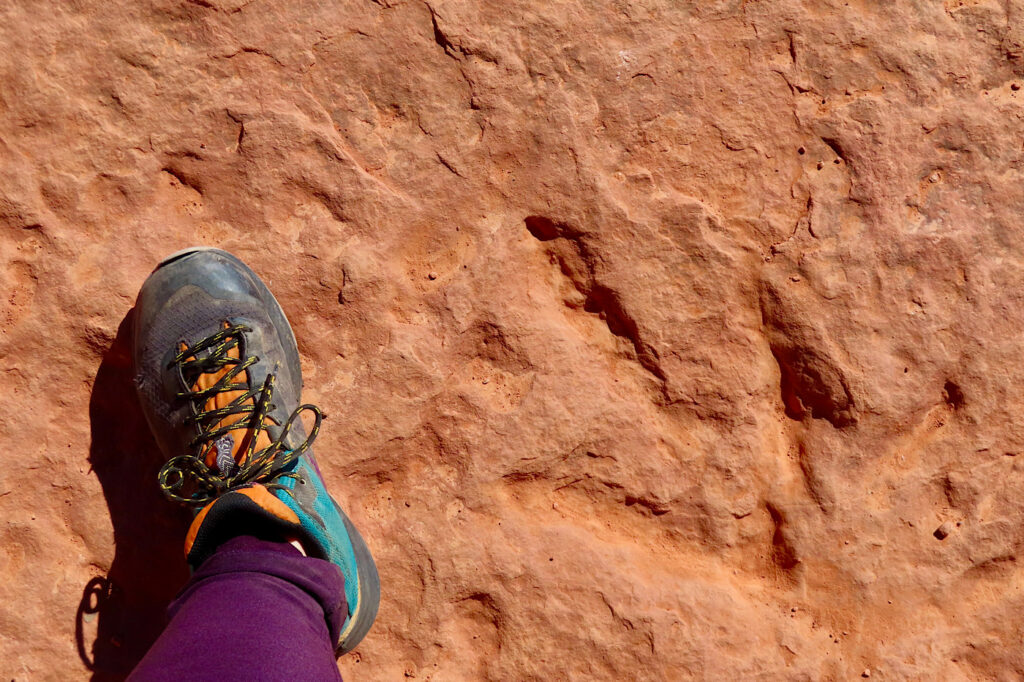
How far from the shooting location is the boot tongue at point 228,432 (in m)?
1.80

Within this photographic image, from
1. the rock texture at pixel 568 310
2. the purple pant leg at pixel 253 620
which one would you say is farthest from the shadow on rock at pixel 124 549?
the purple pant leg at pixel 253 620

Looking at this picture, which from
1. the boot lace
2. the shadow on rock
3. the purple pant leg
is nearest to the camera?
the purple pant leg

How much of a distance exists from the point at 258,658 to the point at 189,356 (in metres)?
0.77

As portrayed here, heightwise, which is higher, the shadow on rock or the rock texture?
the rock texture

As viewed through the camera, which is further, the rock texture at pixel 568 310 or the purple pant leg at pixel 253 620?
the rock texture at pixel 568 310

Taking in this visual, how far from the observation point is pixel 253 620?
1.42 metres

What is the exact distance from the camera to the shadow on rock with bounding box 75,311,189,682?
186 cm

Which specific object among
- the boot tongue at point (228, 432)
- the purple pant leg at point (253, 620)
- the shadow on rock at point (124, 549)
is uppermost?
the purple pant leg at point (253, 620)

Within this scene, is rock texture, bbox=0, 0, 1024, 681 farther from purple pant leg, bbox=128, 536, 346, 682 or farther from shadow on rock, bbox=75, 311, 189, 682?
purple pant leg, bbox=128, 536, 346, 682

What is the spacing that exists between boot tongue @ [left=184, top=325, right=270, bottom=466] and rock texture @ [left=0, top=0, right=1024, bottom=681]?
0.17 meters

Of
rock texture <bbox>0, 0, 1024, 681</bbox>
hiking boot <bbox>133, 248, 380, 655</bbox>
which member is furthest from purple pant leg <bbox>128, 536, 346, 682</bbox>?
rock texture <bbox>0, 0, 1024, 681</bbox>

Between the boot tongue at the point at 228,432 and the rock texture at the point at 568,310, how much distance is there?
0.17m

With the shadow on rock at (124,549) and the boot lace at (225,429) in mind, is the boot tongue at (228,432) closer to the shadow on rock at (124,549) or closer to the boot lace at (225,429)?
the boot lace at (225,429)

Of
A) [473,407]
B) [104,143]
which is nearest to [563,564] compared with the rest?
[473,407]
